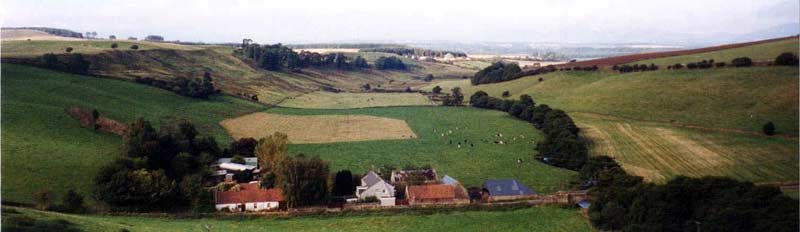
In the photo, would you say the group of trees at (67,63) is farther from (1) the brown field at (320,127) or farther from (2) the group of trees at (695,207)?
(2) the group of trees at (695,207)

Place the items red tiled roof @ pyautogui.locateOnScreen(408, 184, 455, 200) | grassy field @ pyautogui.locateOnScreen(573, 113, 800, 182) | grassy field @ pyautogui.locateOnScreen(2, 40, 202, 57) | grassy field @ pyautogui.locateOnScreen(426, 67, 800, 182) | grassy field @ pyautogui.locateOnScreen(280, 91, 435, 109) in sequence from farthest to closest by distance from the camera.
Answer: grassy field @ pyautogui.locateOnScreen(280, 91, 435, 109)
grassy field @ pyautogui.locateOnScreen(2, 40, 202, 57)
grassy field @ pyautogui.locateOnScreen(426, 67, 800, 182)
grassy field @ pyautogui.locateOnScreen(573, 113, 800, 182)
red tiled roof @ pyautogui.locateOnScreen(408, 184, 455, 200)

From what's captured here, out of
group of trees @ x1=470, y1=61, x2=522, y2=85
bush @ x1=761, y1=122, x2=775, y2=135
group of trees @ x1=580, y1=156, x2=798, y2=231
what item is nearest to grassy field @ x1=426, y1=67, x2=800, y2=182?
bush @ x1=761, y1=122, x2=775, y2=135

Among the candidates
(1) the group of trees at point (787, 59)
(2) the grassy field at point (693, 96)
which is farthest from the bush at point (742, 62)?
(1) the group of trees at point (787, 59)

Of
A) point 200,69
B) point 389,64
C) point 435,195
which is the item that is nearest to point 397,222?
point 435,195

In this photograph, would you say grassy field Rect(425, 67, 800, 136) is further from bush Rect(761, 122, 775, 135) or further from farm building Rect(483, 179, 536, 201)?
farm building Rect(483, 179, 536, 201)

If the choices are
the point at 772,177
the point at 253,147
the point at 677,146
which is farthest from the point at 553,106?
the point at 253,147

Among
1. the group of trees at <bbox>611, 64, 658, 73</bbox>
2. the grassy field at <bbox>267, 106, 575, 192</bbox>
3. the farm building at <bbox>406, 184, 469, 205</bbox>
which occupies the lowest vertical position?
the farm building at <bbox>406, 184, 469, 205</bbox>

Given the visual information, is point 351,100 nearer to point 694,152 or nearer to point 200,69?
point 200,69
